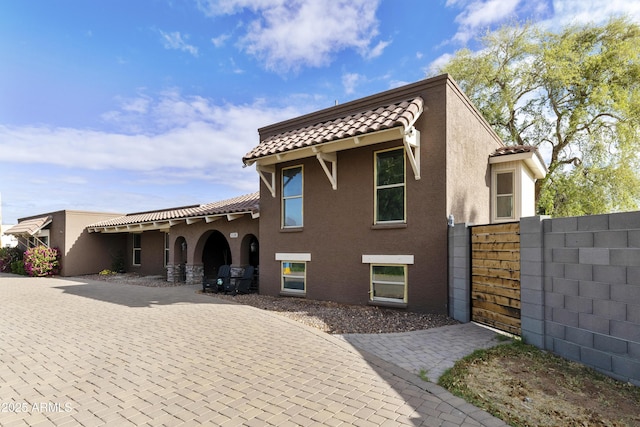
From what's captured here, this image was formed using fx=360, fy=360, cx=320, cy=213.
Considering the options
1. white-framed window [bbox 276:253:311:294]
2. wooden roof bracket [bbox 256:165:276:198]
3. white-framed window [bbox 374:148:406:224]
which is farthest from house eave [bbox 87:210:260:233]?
white-framed window [bbox 374:148:406:224]

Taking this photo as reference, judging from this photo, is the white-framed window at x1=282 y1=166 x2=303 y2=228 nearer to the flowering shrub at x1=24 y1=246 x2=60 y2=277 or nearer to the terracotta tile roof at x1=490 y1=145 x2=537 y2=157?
the terracotta tile roof at x1=490 y1=145 x2=537 y2=157

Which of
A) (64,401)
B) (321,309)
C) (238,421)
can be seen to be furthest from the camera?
(321,309)

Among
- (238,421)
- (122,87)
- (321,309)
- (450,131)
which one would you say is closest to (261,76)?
(122,87)

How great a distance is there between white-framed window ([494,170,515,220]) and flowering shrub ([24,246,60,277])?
23169 millimetres

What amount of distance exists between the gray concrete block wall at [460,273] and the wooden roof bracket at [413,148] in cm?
171

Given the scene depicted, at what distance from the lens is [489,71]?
74.0ft

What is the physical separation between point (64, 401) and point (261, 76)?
13.7 metres

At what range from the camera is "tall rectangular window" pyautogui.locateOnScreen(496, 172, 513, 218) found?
12.0 m

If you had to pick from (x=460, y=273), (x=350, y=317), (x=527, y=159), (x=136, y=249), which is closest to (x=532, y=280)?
(x=460, y=273)

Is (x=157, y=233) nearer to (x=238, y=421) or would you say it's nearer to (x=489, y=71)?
(x=238, y=421)

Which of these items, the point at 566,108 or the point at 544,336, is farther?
the point at 566,108

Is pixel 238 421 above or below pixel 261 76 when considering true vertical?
below

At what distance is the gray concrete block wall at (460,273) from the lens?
25.2 feet

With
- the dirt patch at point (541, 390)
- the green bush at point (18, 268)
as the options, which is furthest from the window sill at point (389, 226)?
the green bush at point (18, 268)
